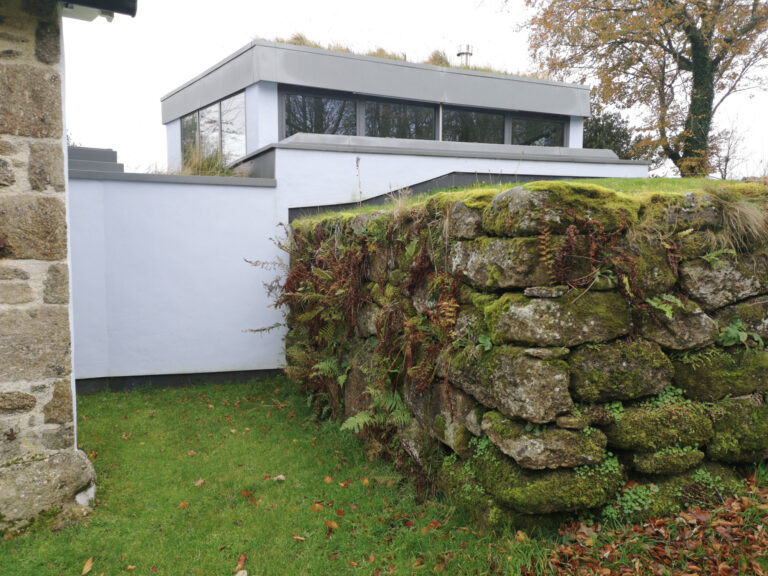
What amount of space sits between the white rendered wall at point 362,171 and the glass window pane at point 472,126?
8.93 feet

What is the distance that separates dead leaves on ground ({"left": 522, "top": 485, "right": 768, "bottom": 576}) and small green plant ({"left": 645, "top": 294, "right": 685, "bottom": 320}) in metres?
1.28

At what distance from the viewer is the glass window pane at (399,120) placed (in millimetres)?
12477

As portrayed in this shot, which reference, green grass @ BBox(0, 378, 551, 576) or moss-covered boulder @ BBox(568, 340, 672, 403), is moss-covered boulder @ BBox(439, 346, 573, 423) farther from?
green grass @ BBox(0, 378, 551, 576)

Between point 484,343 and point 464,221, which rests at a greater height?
point 464,221

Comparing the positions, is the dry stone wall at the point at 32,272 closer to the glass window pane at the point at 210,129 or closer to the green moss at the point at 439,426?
the green moss at the point at 439,426

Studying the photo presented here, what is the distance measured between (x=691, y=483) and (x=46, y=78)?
19.2 feet

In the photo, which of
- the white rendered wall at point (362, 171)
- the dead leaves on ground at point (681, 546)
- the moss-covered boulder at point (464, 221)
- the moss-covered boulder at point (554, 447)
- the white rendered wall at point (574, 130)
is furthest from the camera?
the white rendered wall at point (574, 130)

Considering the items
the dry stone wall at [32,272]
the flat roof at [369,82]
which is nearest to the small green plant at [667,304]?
the dry stone wall at [32,272]

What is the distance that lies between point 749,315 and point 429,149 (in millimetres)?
7648

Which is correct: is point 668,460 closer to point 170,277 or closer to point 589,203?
point 589,203

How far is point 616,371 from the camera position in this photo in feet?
11.2

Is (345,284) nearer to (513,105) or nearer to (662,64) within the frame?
(513,105)

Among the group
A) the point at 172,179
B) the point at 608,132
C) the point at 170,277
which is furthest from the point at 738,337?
the point at 608,132

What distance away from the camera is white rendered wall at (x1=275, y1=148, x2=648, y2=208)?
9.12m
